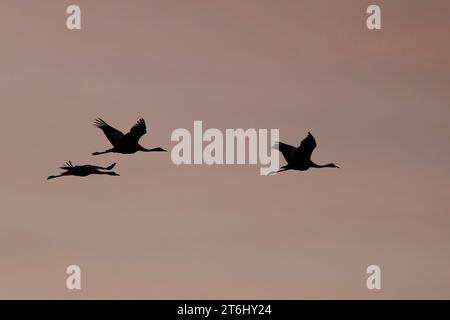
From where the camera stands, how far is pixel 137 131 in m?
36.1

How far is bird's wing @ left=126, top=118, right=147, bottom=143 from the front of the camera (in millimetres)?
35781

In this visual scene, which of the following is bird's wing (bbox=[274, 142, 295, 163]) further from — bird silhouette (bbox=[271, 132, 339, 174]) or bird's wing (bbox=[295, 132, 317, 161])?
bird's wing (bbox=[295, 132, 317, 161])

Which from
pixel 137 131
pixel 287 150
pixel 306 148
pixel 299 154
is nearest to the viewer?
pixel 137 131

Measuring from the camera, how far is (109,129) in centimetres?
3681

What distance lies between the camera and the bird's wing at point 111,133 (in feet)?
120

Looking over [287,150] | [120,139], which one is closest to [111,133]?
[120,139]

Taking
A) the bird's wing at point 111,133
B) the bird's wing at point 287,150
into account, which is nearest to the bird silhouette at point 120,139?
the bird's wing at point 111,133

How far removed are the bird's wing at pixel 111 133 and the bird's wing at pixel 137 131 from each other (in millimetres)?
365

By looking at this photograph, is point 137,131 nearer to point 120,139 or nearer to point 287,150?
point 120,139

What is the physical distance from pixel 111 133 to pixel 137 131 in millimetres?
933

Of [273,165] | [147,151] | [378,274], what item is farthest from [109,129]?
[378,274]
